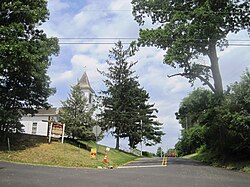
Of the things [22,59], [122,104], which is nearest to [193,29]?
[22,59]

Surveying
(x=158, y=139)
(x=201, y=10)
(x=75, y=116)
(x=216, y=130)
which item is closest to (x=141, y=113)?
(x=158, y=139)

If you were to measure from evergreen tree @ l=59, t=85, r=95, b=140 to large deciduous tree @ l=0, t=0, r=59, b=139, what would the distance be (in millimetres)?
3465

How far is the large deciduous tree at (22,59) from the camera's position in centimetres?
1853

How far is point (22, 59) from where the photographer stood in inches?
746

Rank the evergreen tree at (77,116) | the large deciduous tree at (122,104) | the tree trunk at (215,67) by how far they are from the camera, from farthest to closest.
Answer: the large deciduous tree at (122,104) < the evergreen tree at (77,116) < the tree trunk at (215,67)

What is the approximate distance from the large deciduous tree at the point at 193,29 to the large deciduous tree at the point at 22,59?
7.62 metres

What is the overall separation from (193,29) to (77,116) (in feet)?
44.1

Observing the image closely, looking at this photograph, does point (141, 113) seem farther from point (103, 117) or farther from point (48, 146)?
point (48, 146)

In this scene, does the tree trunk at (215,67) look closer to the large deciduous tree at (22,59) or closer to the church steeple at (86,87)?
the large deciduous tree at (22,59)

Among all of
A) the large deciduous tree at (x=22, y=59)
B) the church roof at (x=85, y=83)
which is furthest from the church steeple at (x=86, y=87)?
the large deciduous tree at (x=22, y=59)

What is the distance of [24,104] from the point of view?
2445cm

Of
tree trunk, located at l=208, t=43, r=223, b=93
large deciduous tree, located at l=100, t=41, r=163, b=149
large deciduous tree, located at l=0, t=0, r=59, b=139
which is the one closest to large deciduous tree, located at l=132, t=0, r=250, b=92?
tree trunk, located at l=208, t=43, r=223, b=93

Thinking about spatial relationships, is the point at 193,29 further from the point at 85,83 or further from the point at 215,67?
the point at 85,83

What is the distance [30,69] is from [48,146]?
243 inches
